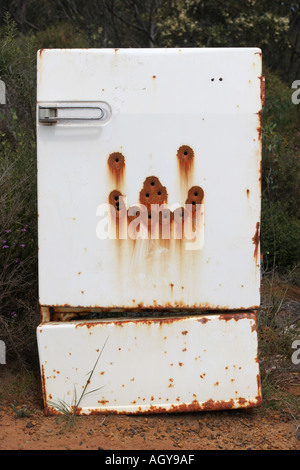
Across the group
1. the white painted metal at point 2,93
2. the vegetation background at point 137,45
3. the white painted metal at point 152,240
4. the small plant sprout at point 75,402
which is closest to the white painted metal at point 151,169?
the white painted metal at point 152,240

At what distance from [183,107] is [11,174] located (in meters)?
1.26

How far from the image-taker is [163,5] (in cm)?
1254

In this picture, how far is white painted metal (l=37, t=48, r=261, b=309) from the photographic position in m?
2.69

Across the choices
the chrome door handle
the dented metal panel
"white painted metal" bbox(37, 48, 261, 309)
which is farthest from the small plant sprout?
the chrome door handle

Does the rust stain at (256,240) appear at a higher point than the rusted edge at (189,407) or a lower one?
higher

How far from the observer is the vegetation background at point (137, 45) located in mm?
3400

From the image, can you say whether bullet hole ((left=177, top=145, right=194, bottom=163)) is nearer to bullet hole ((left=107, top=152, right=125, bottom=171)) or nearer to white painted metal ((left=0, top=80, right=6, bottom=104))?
bullet hole ((left=107, top=152, right=125, bottom=171))

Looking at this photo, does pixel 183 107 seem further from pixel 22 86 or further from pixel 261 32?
pixel 261 32

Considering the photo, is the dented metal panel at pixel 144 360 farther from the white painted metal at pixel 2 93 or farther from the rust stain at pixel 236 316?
the white painted metal at pixel 2 93

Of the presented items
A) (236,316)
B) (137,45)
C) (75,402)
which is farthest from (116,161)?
(137,45)

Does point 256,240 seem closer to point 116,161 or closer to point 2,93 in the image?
point 116,161

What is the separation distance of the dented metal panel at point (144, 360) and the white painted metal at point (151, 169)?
0.10 m

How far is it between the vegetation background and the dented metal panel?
1.70 feet

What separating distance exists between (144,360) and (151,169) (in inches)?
33.7
